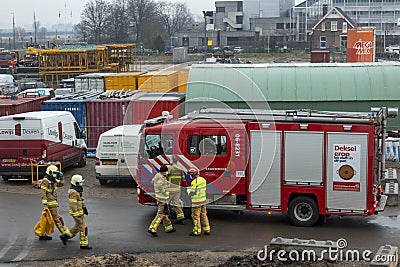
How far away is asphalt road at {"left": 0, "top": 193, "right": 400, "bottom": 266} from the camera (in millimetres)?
13117

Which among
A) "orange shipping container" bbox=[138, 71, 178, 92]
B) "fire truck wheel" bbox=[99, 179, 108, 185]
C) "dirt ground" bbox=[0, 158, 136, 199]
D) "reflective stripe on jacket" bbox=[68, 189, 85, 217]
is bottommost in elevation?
"dirt ground" bbox=[0, 158, 136, 199]

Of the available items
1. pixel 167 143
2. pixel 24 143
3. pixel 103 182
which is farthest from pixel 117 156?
pixel 167 143

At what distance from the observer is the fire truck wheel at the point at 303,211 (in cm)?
1448

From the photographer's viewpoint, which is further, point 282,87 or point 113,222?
point 282,87

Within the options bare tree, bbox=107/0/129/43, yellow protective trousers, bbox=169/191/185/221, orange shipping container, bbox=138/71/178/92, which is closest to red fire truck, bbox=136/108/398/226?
yellow protective trousers, bbox=169/191/185/221

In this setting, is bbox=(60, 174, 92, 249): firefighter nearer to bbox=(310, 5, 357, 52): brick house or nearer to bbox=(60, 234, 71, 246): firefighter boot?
bbox=(60, 234, 71, 246): firefighter boot

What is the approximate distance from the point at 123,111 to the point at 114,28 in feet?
273

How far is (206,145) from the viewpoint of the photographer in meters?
14.9

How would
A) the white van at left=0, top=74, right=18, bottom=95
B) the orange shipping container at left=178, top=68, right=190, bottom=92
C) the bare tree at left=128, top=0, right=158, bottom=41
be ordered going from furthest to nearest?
the bare tree at left=128, top=0, right=158, bottom=41
the white van at left=0, top=74, right=18, bottom=95
the orange shipping container at left=178, top=68, right=190, bottom=92

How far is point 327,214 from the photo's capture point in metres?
14.5

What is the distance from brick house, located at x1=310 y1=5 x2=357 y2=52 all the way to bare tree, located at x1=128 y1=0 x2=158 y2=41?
30999 millimetres

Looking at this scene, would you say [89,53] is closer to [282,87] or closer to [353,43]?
[353,43]

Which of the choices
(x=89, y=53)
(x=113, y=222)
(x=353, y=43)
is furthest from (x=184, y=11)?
(x=113, y=222)

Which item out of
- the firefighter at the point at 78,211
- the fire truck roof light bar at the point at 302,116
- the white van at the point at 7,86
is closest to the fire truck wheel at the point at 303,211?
the fire truck roof light bar at the point at 302,116
